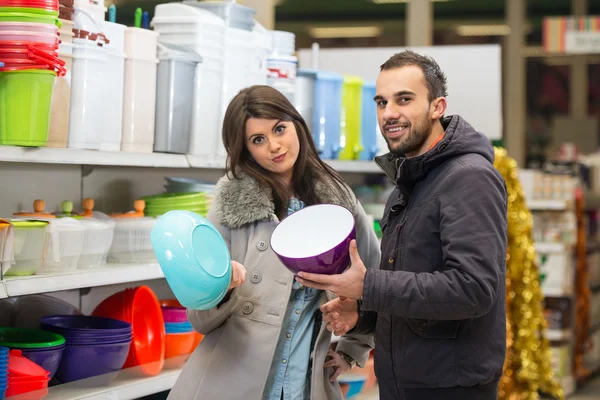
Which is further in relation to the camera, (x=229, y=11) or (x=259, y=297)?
(x=229, y=11)

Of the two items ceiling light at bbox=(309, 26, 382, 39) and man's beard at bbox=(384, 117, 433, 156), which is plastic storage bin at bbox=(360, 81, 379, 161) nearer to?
man's beard at bbox=(384, 117, 433, 156)

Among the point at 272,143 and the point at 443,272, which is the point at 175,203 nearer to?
the point at 272,143

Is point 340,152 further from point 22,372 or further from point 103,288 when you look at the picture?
point 22,372

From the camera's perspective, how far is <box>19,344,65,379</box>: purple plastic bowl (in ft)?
8.01

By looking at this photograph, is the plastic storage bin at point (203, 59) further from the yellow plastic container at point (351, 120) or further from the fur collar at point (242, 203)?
the yellow plastic container at point (351, 120)

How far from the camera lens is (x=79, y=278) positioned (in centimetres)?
245

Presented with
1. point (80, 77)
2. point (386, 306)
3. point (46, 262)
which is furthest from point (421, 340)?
point (80, 77)

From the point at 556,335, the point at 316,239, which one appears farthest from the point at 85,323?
the point at 556,335

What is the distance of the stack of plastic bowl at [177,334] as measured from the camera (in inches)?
119

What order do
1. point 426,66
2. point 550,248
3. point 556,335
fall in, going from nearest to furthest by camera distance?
point 426,66 → point 550,248 → point 556,335

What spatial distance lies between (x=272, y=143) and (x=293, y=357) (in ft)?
2.02

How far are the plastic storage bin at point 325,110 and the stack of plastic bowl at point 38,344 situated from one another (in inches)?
57.1

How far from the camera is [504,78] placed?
9.90 m

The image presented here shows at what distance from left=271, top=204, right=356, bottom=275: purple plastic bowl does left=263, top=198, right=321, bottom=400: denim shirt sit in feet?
0.96
